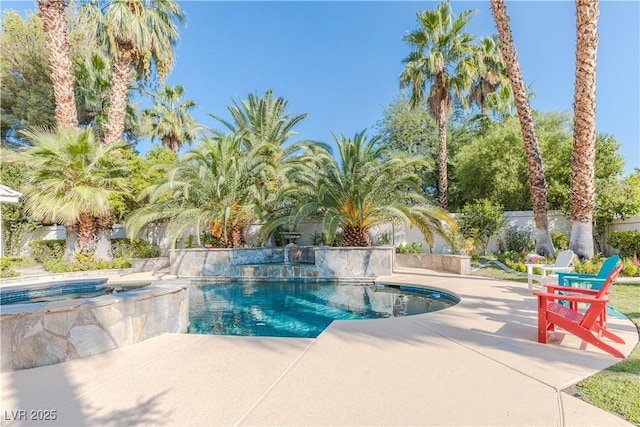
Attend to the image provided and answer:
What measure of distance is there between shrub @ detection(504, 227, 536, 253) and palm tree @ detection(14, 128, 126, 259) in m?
16.9

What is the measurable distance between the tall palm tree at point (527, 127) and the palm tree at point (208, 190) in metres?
9.66

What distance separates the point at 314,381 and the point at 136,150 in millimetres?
28370

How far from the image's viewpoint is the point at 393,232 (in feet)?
47.9

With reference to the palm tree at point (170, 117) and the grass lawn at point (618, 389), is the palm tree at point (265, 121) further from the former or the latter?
the grass lawn at point (618, 389)

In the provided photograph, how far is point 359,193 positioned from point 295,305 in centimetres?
443

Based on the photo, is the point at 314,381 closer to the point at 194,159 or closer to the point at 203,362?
the point at 203,362

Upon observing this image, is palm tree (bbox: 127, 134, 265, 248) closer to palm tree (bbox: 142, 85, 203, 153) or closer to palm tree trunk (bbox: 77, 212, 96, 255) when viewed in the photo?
palm tree trunk (bbox: 77, 212, 96, 255)

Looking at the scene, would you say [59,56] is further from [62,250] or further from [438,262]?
[438,262]

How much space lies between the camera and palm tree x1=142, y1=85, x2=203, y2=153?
22734 mm

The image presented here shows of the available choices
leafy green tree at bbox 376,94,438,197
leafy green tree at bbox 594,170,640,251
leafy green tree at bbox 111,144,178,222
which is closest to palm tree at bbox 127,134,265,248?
leafy green tree at bbox 111,144,178,222

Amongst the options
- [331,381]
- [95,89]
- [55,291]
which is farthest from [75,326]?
[95,89]

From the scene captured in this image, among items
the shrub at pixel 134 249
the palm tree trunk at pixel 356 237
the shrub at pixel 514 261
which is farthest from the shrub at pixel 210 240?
the shrub at pixel 514 261

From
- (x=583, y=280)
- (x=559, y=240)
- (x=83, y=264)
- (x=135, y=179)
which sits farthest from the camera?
(x=135, y=179)

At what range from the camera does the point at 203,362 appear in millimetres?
3316
